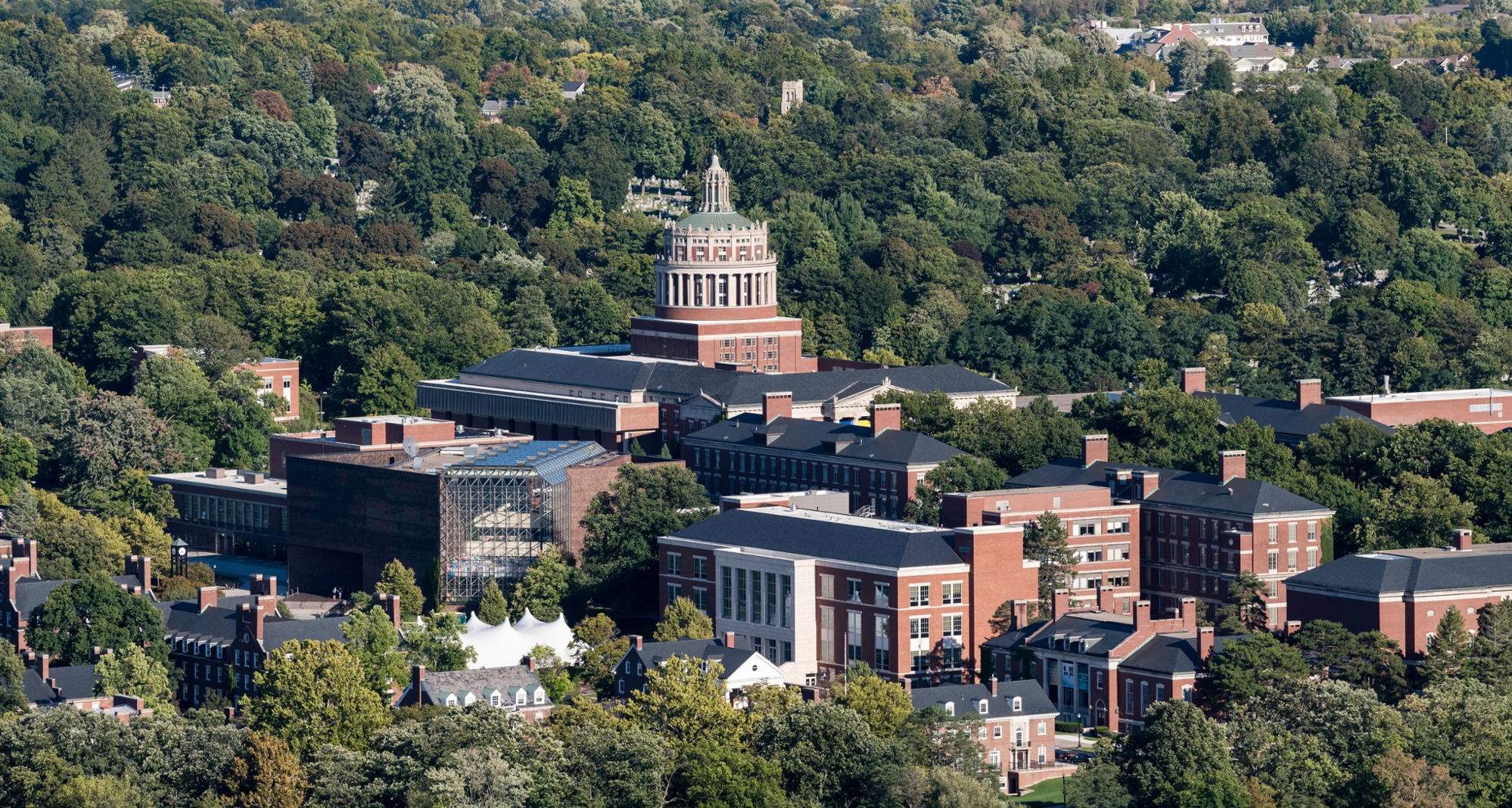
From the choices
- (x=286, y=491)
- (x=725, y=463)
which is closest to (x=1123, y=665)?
(x=725, y=463)

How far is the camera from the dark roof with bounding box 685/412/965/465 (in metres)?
157

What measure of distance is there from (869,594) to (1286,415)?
3788 centimetres

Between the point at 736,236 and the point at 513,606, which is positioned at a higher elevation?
the point at 736,236

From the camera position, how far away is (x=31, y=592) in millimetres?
144750

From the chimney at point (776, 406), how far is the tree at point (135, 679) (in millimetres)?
39709

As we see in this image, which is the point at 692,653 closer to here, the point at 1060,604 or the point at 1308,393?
the point at 1060,604

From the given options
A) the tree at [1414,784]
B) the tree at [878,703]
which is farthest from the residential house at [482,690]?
the tree at [1414,784]

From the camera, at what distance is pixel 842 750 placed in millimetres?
117750

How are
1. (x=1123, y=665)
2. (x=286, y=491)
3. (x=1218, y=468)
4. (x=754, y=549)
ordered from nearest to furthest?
(x=1123, y=665) < (x=754, y=549) < (x=1218, y=468) < (x=286, y=491)

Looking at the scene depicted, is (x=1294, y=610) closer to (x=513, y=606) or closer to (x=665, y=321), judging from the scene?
(x=513, y=606)

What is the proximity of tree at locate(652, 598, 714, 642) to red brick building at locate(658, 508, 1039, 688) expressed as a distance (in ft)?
6.74

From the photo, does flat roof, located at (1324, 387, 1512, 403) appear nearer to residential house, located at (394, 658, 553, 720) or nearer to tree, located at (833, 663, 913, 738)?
tree, located at (833, 663, 913, 738)

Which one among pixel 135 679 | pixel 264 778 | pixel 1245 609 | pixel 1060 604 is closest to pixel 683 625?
pixel 1060 604

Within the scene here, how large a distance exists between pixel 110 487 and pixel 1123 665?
63.0 m
